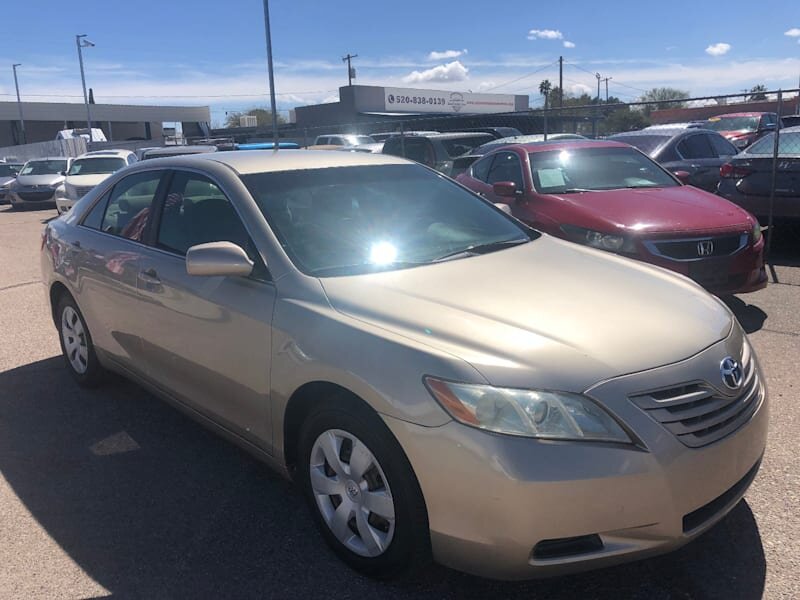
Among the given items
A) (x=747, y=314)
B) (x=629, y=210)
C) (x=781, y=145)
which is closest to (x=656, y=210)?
(x=629, y=210)

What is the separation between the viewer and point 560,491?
218 cm

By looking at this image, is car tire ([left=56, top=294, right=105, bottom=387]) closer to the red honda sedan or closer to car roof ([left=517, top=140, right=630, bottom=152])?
the red honda sedan

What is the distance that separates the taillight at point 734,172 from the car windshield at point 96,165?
13.6 metres

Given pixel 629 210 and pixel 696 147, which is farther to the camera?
pixel 696 147

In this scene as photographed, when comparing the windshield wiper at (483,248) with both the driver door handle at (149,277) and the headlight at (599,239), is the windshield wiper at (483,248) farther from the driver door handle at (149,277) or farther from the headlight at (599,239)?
the headlight at (599,239)

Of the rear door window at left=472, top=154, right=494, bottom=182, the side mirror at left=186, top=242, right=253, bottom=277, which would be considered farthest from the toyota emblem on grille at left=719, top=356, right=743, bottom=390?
the rear door window at left=472, top=154, right=494, bottom=182

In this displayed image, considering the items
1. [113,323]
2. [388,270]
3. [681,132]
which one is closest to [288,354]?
[388,270]

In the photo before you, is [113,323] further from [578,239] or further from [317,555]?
[578,239]

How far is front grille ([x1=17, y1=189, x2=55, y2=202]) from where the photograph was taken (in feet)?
66.5

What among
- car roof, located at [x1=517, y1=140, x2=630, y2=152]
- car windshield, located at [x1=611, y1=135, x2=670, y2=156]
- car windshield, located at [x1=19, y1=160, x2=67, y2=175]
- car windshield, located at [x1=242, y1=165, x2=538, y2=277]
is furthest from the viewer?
car windshield, located at [x1=19, y1=160, x2=67, y2=175]

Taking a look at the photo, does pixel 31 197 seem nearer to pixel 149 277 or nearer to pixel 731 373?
pixel 149 277

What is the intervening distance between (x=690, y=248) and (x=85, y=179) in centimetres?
1402

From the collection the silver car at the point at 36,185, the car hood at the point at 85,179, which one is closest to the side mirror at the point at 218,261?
the car hood at the point at 85,179

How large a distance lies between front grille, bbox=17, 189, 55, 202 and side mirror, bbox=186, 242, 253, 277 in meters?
19.8
